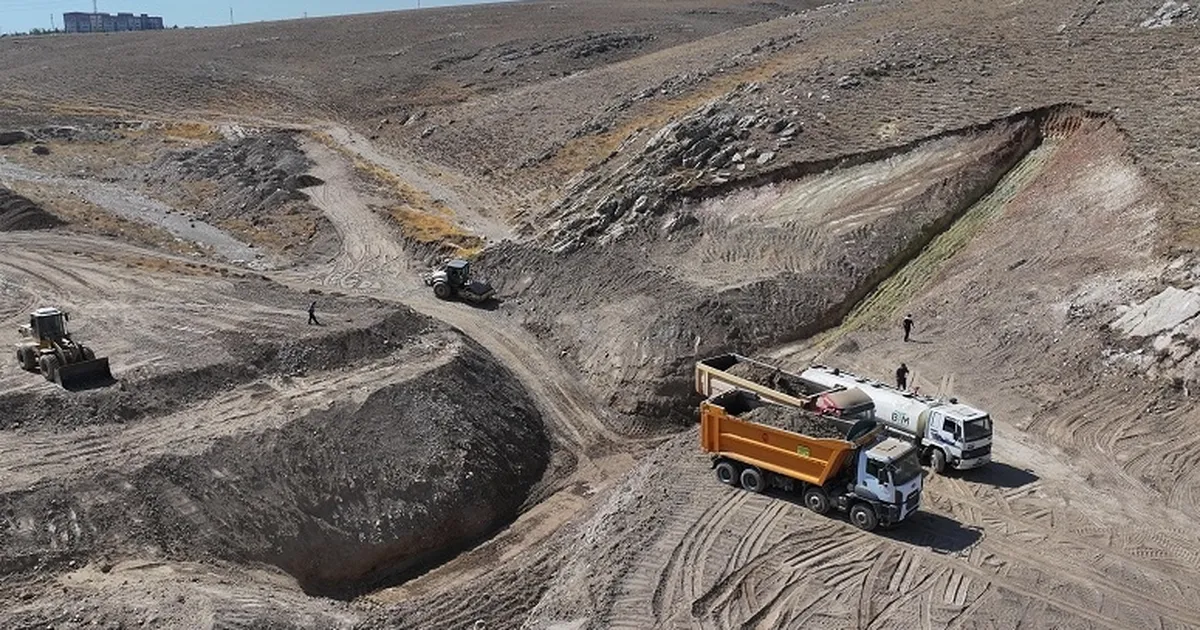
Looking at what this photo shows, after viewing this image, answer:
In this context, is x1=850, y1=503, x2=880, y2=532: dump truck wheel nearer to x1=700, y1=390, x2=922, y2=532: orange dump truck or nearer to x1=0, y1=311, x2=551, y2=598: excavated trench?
x1=700, y1=390, x2=922, y2=532: orange dump truck

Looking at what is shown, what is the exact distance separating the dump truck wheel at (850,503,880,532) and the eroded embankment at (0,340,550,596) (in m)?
9.27

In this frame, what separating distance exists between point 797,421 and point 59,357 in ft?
59.7

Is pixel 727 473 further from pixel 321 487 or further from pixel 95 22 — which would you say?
pixel 95 22

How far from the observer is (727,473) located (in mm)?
21359

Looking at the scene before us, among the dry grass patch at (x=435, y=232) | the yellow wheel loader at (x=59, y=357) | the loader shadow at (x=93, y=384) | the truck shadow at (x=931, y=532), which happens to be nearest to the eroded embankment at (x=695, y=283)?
the dry grass patch at (x=435, y=232)

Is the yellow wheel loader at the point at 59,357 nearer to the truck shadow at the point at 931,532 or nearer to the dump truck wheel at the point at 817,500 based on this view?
the dump truck wheel at the point at 817,500

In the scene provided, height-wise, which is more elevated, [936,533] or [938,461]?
[938,461]

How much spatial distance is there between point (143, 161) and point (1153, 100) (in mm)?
48381

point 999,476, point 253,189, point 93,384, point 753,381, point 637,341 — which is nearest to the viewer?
point 999,476

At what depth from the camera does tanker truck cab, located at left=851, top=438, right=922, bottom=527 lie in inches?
740

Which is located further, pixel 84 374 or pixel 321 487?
pixel 84 374

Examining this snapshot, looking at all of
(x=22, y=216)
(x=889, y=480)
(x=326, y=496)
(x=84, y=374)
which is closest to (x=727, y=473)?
(x=889, y=480)

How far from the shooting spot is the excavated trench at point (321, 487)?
20.5m

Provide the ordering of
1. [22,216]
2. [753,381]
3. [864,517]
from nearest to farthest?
[864,517] → [753,381] → [22,216]
